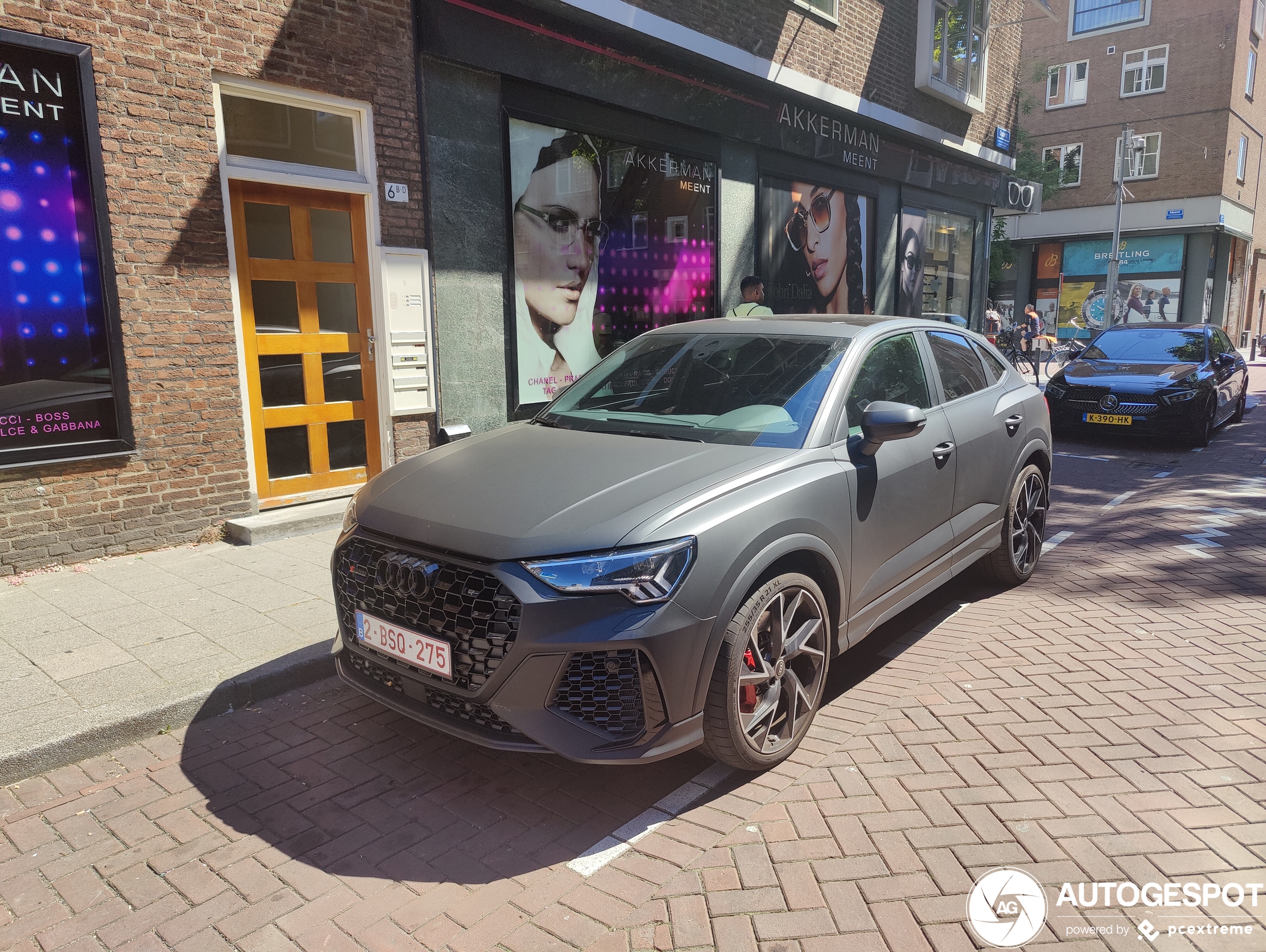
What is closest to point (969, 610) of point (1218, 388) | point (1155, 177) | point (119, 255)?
point (119, 255)

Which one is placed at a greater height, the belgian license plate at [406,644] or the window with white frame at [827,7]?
the window with white frame at [827,7]

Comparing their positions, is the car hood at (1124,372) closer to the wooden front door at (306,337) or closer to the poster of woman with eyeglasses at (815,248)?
the poster of woman with eyeglasses at (815,248)

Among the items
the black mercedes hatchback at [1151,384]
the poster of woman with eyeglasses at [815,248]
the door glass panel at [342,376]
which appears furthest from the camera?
the poster of woman with eyeglasses at [815,248]

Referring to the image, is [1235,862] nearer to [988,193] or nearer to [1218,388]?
[1218,388]

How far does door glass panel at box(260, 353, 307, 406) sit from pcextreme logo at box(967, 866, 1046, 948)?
242 inches

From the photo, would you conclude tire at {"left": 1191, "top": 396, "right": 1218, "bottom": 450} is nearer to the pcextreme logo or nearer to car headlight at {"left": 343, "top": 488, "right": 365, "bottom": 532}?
the pcextreme logo

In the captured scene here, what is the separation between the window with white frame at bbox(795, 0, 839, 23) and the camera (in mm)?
12234

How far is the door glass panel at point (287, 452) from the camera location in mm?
6965

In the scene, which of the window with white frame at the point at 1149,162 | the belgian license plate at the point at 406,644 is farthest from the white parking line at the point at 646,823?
the window with white frame at the point at 1149,162

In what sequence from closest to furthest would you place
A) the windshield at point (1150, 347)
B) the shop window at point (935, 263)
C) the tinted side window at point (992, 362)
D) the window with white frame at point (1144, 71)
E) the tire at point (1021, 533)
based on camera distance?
the tire at point (1021, 533) → the tinted side window at point (992, 362) → the windshield at point (1150, 347) → the shop window at point (935, 263) → the window with white frame at point (1144, 71)

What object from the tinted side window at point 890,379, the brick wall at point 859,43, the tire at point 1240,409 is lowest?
the tire at point 1240,409

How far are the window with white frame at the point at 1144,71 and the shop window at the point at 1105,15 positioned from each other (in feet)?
3.76

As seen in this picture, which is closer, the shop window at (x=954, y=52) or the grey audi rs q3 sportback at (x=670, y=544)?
the grey audi rs q3 sportback at (x=670, y=544)

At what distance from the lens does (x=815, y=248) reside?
13.3 metres
